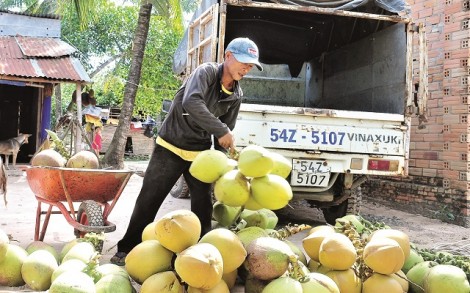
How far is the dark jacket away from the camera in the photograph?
3036 millimetres

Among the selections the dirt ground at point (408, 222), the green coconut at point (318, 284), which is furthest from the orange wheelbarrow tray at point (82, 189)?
the dirt ground at point (408, 222)

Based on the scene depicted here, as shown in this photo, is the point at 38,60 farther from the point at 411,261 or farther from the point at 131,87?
the point at 411,261

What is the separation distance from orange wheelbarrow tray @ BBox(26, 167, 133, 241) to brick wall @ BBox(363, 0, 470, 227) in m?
5.29

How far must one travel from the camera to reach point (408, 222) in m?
7.01

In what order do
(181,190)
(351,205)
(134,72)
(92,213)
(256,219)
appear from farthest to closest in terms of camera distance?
(134,72) < (181,190) < (351,205) < (92,213) < (256,219)

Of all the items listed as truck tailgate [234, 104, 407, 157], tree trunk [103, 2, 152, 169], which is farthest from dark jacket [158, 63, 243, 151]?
tree trunk [103, 2, 152, 169]

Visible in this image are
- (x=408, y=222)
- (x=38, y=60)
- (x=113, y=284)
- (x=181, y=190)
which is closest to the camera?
(x=113, y=284)

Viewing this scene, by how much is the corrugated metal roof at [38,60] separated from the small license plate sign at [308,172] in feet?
28.7

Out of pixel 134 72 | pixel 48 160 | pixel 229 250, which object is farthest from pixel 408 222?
pixel 134 72

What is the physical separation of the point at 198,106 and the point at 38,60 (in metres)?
11.4

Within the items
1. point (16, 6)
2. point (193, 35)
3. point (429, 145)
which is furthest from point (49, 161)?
point (16, 6)

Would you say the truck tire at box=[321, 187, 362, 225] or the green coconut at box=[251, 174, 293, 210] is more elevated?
the green coconut at box=[251, 174, 293, 210]

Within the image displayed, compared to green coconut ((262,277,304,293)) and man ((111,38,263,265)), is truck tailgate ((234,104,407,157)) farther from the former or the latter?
green coconut ((262,277,304,293))

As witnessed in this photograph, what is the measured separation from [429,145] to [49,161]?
6.02 m
